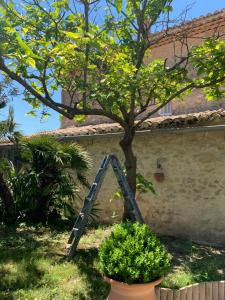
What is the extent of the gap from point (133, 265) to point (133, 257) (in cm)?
9

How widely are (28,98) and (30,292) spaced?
401 cm

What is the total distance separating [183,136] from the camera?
29.0 feet

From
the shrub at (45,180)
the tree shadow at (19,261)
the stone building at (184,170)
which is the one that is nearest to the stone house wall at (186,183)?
the stone building at (184,170)

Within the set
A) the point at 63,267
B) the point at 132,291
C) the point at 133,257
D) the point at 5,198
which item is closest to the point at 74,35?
the point at 133,257

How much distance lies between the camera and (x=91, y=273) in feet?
18.9

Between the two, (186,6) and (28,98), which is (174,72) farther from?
(28,98)

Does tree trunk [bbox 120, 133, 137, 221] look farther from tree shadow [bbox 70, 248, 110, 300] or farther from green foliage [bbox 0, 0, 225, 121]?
tree shadow [bbox 70, 248, 110, 300]

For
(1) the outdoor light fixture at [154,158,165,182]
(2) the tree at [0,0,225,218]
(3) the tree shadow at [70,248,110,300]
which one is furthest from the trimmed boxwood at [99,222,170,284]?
(1) the outdoor light fixture at [154,158,165,182]

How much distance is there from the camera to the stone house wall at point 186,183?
826cm

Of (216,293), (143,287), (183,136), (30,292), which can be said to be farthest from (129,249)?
(183,136)

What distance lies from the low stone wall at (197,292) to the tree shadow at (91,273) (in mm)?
884

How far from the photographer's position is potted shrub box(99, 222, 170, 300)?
4043 mm

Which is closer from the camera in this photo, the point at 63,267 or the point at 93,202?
the point at 63,267

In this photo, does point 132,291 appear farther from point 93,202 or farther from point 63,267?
point 93,202
